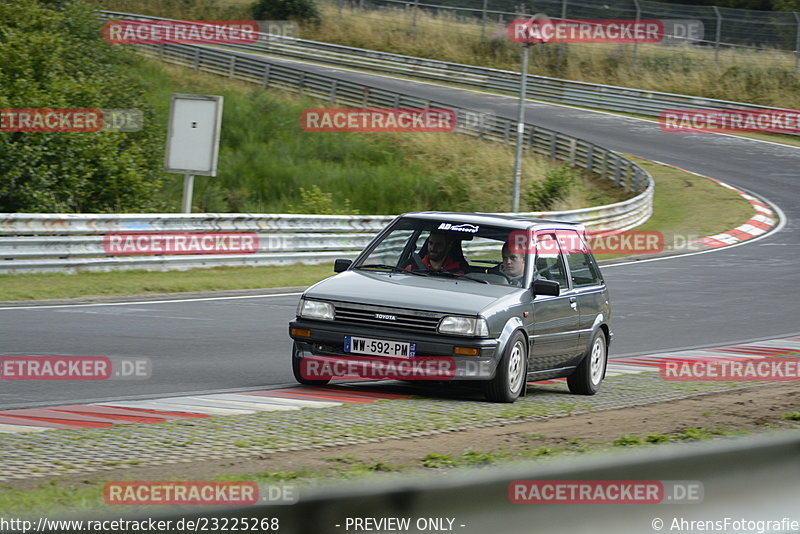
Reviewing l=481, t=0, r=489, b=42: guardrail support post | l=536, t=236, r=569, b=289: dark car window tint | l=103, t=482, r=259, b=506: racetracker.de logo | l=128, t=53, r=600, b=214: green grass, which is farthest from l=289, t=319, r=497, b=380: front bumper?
l=481, t=0, r=489, b=42: guardrail support post

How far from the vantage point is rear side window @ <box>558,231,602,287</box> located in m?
10.5

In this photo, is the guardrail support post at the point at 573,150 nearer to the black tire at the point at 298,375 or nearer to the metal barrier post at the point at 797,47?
the metal barrier post at the point at 797,47

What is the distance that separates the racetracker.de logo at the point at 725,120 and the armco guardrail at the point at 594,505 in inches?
1856

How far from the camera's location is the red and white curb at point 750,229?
28.6 metres

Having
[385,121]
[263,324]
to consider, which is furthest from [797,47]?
[263,324]

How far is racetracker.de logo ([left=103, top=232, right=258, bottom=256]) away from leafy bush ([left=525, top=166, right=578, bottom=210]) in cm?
1456

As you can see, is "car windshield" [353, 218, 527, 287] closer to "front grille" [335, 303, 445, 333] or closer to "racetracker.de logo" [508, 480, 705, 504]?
"front grille" [335, 303, 445, 333]

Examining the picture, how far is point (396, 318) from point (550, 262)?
201cm

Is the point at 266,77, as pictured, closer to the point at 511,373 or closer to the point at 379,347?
the point at 511,373

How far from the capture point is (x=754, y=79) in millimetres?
53688

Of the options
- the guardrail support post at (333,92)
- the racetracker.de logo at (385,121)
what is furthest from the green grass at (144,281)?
the guardrail support post at (333,92)

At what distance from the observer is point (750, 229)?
1204 inches

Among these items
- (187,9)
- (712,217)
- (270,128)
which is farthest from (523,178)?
(187,9)

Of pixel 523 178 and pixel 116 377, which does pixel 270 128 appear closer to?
pixel 523 178
